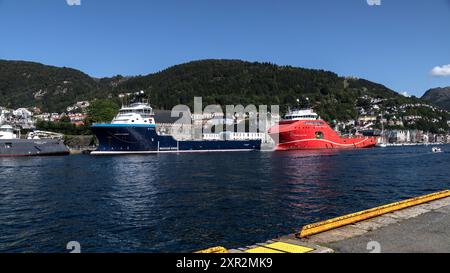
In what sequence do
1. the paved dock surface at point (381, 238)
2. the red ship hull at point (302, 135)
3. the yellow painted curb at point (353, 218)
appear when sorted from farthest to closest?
the red ship hull at point (302, 135) → the yellow painted curb at point (353, 218) → the paved dock surface at point (381, 238)

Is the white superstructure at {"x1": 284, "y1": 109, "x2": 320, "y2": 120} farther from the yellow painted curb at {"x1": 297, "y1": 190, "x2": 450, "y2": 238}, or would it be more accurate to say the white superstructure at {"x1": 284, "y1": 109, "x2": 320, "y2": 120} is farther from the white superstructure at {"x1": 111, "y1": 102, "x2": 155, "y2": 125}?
the yellow painted curb at {"x1": 297, "y1": 190, "x2": 450, "y2": 238}

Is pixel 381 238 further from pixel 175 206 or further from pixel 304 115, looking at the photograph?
pixel 304 115

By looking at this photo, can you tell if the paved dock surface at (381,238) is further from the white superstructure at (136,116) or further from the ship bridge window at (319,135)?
the ship bridge window at (319,135)

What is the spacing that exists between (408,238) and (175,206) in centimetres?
1342

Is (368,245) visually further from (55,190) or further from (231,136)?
(231,136)

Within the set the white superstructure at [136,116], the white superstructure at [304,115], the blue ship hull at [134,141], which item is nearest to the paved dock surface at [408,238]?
the blue ship hull at [134,141]

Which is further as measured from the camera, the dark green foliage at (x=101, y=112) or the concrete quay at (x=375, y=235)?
the dark green foliage at (x=101, y=112)

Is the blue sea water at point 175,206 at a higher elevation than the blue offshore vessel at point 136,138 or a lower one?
lower

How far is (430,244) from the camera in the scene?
9664mm

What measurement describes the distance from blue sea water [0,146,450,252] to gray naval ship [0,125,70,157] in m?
39.9

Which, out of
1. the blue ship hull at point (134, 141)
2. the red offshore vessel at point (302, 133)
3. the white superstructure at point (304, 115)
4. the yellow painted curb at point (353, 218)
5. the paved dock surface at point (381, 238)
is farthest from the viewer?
the white superstructure at point (304, 115)

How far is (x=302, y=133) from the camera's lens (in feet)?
287

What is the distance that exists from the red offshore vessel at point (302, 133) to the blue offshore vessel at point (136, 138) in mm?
17676

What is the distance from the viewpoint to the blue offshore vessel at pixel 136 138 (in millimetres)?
70000
